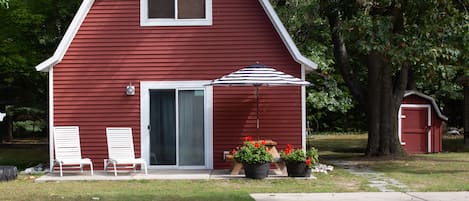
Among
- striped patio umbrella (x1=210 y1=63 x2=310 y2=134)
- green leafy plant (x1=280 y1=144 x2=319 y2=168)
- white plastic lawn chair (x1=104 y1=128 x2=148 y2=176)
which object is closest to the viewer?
green leafy plant (x1=280 y1=144 x2=319 y2=168)

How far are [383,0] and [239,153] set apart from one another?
526cm

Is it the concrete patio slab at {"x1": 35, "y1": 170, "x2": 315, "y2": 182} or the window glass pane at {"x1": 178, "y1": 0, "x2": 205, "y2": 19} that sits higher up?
the window glass pane at {"x1": 178, "y1": 0, "x2": 205, "y2": 19}

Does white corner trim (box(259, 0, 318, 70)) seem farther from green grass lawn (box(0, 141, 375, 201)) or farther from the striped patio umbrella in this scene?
green grass lawn (box(0, 141, 375, 201))

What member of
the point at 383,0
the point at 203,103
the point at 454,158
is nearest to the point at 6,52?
the point at 203,103

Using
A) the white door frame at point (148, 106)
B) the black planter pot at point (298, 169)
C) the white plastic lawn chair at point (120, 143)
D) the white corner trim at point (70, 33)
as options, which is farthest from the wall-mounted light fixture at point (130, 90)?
the black planter pot at point (298, 169)

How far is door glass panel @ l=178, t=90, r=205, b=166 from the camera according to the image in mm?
14023

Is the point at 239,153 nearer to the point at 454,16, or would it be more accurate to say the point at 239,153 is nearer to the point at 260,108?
the point at 260,108

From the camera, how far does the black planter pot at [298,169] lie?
40.6 feet

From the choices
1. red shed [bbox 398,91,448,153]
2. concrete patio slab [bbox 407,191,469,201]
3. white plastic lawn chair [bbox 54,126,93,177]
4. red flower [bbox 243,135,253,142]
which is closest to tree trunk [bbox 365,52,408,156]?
red shed [bbox 398,91,448,153]

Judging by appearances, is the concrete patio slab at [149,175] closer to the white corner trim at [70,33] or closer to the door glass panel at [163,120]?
the door glass panel at [163,120]

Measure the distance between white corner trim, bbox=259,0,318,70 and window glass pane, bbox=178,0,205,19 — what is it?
51.6 inches

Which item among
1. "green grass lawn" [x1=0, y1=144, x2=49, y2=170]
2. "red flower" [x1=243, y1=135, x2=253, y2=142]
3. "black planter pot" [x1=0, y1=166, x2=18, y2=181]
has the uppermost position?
"red flower" [x1=243, y1=135, x2=253, y2=142]

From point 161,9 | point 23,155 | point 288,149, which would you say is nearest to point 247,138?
point 288,149

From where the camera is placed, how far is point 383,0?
1481 centimetres
